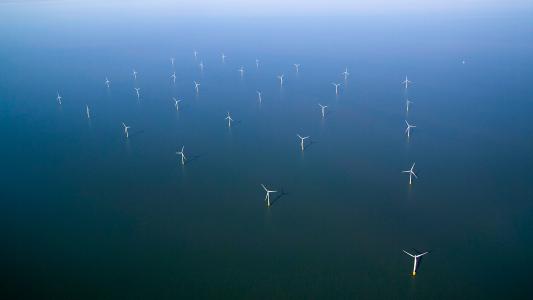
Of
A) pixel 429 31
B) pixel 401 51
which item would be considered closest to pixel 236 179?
pixel 401 51

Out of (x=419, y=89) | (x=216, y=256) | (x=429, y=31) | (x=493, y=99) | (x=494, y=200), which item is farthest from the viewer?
(x=429, y=31)

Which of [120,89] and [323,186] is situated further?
[120,89]

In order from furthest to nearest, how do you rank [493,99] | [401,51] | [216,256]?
1. [401,51]
2. [493,99]
3. [216,256]

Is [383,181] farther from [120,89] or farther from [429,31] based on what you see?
[429,31]

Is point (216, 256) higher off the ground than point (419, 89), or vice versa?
point (419, 89)

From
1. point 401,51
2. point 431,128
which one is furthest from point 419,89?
point 401,51

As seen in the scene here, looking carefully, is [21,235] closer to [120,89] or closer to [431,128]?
[120,89]
